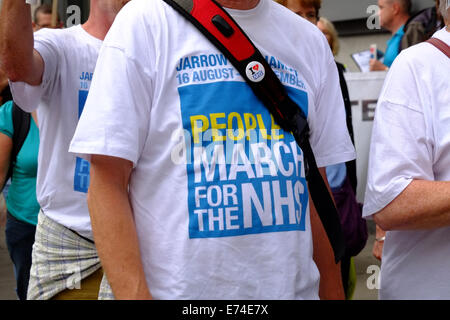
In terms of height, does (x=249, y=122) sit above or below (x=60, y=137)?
above

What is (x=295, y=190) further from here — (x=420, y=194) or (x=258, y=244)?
(x=420, y=194)

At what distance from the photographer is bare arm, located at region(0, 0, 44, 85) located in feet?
9.08

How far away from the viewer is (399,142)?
238 centimetres

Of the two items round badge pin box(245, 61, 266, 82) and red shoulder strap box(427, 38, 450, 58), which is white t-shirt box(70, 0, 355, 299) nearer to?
round badge pin box(245, 61, 266, 82)

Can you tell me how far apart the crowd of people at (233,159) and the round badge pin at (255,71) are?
0.03 m

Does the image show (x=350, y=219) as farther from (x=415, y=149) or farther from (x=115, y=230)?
(x=115, y=230)

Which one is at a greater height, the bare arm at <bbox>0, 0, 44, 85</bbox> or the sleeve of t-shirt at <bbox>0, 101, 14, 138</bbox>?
the bare arm at <bbox>0, 0, 44, 85</bbox>

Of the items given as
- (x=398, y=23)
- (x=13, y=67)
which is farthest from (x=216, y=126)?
(x=398, y=23)

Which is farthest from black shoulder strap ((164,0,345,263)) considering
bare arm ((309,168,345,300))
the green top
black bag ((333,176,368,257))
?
the green top

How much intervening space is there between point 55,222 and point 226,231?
1.22 metres

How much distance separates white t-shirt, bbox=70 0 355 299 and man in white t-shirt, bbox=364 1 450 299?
0.43 m

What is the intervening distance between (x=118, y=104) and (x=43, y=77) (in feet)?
3.70

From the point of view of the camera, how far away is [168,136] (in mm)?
1988

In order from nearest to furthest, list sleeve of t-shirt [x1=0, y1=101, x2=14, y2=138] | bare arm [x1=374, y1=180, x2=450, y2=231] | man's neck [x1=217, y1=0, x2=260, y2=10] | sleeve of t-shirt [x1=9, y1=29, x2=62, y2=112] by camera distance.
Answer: man's neck [x1=217, y1=0, x2=260, y2=10], bare arm [x1=374, y1=180, x2=450, y2=231], sleeve of t-shirt [x1=9, y1=29, x2=62, y2=112], sleeve of t-shirt [x1=0, y1=101, x2=14, y2=138]
